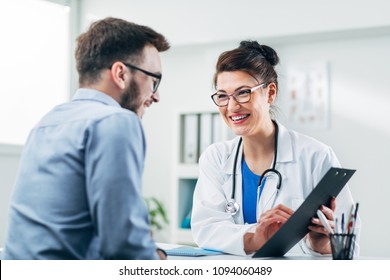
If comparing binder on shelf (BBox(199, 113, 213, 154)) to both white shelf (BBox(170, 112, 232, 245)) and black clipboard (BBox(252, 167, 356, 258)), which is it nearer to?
white shelf (BBox(170, 112, 232, 245))

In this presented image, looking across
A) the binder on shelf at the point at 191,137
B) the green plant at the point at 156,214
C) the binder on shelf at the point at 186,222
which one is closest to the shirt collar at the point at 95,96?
the binder on shelf at the point at 191,137

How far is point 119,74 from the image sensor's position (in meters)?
1.42

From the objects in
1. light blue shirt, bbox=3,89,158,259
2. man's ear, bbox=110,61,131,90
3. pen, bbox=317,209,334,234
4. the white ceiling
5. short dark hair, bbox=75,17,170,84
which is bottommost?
pen, bbox=317,209,334,234

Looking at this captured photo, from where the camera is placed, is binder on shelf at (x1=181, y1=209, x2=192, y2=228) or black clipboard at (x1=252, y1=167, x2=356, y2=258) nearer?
black clipboard at (x1=252, y1=167, x2=356, y2=258)

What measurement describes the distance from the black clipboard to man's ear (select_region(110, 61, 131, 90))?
56 cm

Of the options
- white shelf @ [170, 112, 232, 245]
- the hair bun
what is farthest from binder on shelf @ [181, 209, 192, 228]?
the hair bun

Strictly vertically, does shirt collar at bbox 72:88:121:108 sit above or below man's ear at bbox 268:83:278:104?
below

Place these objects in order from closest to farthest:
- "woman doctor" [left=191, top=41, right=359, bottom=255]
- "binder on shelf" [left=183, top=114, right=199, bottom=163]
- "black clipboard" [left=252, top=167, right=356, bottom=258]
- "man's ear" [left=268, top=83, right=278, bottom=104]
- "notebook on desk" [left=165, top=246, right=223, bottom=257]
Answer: "black clipboard" [left=252, top=167, right=356, bottom=258]
"notebook on desk" [left=165, top=246, right=223, bottom=257]
"woman doctor" [left=191, top=41, right=359, bottom=255]
"man's ear" [left=268, top=83, right=278, bottom=104]
"binder on shelf" [left=183, top=114, right=199, bottom=163]

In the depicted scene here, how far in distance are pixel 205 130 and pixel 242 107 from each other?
73.1 inches

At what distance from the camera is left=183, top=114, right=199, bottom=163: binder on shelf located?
4195 millimetres

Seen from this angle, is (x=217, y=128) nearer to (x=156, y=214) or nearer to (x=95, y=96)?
(x=156, y=214)

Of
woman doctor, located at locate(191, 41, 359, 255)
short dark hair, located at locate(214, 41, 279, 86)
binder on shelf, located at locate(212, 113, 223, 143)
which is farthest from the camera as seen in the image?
binder on shelf, located at locate(212, 113, 223, 143)

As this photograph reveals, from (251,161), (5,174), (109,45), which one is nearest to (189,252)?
(251,161)
